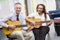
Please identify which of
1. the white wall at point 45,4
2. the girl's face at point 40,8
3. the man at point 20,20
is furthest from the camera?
the white wall at point 45,4

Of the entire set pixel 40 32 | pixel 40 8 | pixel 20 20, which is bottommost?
pixel 40 32

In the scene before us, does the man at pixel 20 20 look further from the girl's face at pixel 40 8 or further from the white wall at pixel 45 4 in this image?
the white wall at pixel 45 4

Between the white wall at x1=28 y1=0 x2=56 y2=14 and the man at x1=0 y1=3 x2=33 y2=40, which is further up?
the white wall at x1=28 y1=0 x2=56 y2=14

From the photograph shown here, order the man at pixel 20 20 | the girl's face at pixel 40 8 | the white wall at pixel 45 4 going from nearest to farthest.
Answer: the man at pixel 20 20, the girl's face at pixel 40 8, the white wall at pixel 45 4

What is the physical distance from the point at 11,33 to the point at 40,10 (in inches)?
37.2

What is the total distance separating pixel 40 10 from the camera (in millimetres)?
6555

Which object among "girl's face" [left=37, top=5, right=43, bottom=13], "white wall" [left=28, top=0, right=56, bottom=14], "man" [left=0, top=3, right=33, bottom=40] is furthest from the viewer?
"white wall" [left=28, top=0, right=56, bottom=14]

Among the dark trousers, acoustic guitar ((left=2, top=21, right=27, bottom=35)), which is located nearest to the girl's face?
the dark trousers

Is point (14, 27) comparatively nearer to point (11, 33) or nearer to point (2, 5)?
point (11, 33)

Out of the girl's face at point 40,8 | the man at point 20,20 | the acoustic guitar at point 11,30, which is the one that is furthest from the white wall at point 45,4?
the acoustic guitar at point 11,30

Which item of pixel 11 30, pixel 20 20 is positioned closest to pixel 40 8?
pixel 20 20

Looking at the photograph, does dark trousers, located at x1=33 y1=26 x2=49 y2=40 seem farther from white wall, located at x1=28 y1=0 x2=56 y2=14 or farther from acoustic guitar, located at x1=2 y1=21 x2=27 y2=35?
white wall, located at x1=28 y1=0 x2=56 y2=14

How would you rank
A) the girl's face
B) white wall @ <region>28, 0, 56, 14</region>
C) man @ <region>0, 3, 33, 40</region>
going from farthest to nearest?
white wall @ <region>28, 0, 56, 14</region> → the girl's face → man @ <region>0, 3, 33, 40</region>

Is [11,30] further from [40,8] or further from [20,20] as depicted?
[40,8]
